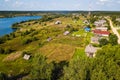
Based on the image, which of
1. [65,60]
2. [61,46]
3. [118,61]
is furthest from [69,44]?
[118,61]

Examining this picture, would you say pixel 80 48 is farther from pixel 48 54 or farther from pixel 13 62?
pixel 13 62

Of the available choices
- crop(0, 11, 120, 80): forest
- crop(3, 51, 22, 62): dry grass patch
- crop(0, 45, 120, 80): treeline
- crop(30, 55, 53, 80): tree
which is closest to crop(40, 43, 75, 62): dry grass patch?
crop(0, 11, 120, 80): forest

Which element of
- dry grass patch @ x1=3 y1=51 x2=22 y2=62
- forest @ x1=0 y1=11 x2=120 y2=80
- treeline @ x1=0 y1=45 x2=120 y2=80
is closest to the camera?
treeline @ x1=0 y1=45 x2=120 y2=80

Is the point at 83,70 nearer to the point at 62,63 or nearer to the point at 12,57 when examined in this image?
the point at 62,63

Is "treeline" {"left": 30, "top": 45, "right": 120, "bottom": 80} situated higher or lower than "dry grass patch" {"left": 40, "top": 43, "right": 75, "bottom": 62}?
higher

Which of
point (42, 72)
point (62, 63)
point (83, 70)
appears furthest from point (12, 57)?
point (83, 70)

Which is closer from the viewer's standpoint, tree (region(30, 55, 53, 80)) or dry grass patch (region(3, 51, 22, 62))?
tree (region(30, 55, 53, 80))

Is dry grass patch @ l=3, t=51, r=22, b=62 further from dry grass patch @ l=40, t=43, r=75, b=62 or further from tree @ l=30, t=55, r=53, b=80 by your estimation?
tree @ l=30, t=55, r=53, b=80

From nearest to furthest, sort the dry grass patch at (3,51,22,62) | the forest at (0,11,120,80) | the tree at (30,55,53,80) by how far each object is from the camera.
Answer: the forest at (0,11,120,80), the tree at (30,55,53,80), the dry grass patch at (3,51,22,62)
